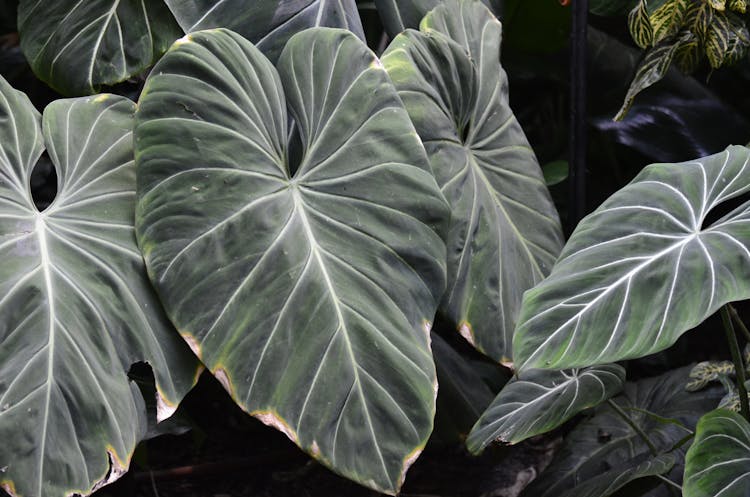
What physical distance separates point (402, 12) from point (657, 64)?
0.49 metres

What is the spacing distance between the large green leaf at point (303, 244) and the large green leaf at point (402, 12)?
316 mm

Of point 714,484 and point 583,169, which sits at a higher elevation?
point 583,169

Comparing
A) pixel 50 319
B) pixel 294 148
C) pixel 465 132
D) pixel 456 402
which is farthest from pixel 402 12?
pixel 50 319

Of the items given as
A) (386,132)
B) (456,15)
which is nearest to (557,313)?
(386,132)

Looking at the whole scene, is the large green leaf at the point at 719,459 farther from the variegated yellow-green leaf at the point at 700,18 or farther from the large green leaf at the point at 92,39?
the large green leaf at the point at 92,39

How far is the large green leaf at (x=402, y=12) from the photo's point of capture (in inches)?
61.9

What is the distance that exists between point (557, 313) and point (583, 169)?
0.77 meters

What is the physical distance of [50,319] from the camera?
1046 millimetres

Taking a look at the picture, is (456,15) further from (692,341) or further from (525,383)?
(692,341)

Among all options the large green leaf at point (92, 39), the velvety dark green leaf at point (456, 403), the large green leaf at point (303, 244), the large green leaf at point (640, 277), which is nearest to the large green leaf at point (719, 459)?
the large green leaf at point (640, 277)

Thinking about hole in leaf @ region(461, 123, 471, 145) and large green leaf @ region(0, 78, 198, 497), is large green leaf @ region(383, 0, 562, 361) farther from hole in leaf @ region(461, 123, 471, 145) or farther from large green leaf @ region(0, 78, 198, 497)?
large green leaf @ region(0, 78, 198, 497)

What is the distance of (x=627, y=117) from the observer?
2.07m

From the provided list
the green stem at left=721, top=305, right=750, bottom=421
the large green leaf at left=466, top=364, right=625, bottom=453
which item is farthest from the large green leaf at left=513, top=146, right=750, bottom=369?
the large green leaf at left=466, top=364, right=625, bottom=453

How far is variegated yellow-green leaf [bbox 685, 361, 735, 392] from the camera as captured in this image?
158 centimetres
